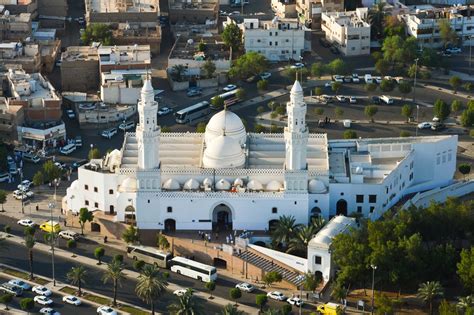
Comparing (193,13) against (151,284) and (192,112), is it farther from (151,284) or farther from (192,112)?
(151,284)

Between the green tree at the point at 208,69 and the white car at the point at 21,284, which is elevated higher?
the green tree at the point at 208,69

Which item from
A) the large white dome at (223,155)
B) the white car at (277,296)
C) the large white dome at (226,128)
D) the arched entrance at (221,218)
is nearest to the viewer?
the white car at (277,296)

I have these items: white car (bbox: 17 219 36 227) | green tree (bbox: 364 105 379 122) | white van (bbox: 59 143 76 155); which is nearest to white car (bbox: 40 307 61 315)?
white car (bbox: 17 219 36 227)

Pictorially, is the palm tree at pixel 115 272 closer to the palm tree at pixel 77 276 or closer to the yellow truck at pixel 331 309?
the palm tree at pixel 77 276

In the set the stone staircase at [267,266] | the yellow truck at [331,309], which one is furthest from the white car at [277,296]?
the yellow truck at [331,309]

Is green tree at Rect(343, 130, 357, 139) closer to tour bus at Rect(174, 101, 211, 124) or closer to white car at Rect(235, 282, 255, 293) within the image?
tour bus at Rect(174, 101, 211, 124)

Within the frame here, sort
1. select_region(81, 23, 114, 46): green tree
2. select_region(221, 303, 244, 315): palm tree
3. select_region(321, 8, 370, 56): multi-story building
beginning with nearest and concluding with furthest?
select_region(221, 303, 244, 315): palm tree < select_region(81, 23, 114, 46): green tree < select_region(321, 8, 370, 56): multi-story building

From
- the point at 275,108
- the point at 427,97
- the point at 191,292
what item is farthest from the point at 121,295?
the point at 427,97
